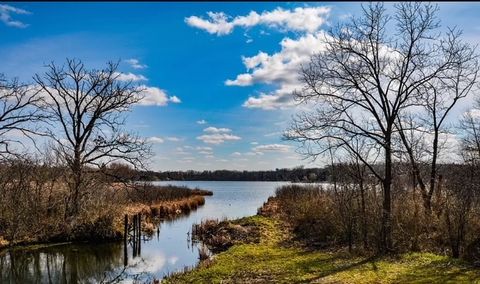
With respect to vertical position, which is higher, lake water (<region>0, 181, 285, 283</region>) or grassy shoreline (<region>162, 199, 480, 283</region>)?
grassy shoreline (<region>162, 199, 480, 283</region>)

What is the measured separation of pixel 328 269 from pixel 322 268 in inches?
8.6

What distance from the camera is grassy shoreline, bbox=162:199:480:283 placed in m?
10.8

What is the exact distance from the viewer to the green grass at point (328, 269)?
1080 centimetres

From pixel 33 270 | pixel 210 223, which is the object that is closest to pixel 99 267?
pixel 33 270

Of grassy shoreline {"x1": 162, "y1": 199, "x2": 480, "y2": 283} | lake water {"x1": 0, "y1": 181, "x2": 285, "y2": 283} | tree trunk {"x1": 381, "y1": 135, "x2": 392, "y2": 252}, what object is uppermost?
tree trunk {"x1": 381, "y1": 135, "x2": 392, "y2": 252}

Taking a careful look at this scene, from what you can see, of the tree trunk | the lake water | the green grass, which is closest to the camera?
the green grass

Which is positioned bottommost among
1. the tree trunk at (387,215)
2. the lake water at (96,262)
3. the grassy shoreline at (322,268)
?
the lake water at (96,262)

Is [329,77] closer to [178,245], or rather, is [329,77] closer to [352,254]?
[352,254]

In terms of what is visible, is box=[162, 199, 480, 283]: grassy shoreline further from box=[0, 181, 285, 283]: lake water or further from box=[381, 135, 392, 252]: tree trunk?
box=[0, 181, 285, 283]: lake water

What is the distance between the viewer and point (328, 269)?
12.1 metres

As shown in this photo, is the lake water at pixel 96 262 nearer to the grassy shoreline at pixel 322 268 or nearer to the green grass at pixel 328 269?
the grassy shoreline at pixel 322 268

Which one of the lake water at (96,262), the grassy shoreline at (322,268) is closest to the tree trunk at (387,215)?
the grassy shoreline at (322,268)

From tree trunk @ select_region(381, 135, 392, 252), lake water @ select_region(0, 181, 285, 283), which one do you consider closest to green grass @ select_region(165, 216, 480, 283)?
tree trunk @ select_region(381, 135, 392, 252)

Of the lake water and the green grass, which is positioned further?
the lake water
